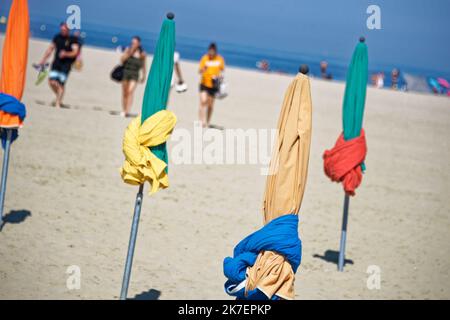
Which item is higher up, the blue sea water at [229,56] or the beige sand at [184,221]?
the blue sea water at [229,56]

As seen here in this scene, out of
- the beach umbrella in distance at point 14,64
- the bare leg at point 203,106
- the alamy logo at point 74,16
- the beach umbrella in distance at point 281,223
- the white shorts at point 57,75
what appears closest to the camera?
the beach umbrella in distance at point 281,223

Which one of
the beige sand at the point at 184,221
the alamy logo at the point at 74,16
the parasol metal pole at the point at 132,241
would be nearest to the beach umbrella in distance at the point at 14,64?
the alamy logo at the point at 74,16

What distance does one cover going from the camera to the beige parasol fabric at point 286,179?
175 inches

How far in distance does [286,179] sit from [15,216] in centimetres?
432

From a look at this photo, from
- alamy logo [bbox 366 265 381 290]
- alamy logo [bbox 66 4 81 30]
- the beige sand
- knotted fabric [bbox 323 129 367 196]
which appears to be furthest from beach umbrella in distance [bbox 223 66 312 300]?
alamy logo [bbox 66 4 81 30]

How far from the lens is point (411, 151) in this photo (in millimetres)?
15375

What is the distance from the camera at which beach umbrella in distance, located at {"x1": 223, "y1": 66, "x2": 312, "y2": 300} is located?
4.45 m

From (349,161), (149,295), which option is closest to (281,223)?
A: (149,295)

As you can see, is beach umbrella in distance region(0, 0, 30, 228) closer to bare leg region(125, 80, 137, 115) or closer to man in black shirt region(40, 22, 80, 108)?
man in black shirt region(40, 22, 80, 108)

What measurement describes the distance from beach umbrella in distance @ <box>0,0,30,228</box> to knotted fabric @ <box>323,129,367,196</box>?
321 centimetres

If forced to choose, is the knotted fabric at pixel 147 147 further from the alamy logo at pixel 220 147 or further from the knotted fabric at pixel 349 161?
the alamy logo at pixel 220 147

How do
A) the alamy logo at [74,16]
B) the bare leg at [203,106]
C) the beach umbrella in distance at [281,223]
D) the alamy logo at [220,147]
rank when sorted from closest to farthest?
the beach umbrella in distance at [281,223] → the alamy logo at [74,16] → the alamy logo at [220,147] → the bare leg at [203,106]

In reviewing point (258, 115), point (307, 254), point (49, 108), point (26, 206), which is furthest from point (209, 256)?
point (258, 115)

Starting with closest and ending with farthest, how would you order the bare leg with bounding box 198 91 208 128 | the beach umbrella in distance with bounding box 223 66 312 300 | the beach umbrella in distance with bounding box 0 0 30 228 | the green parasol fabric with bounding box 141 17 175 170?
the beach umbrella in distance with bounding box 223 66 312 300
the green parasol fabric with bounding box 141 17 175 170
the beach umbrella in distance with bounding box 0 0 30 228
the bare leg with bounding box 198 91 208 128
